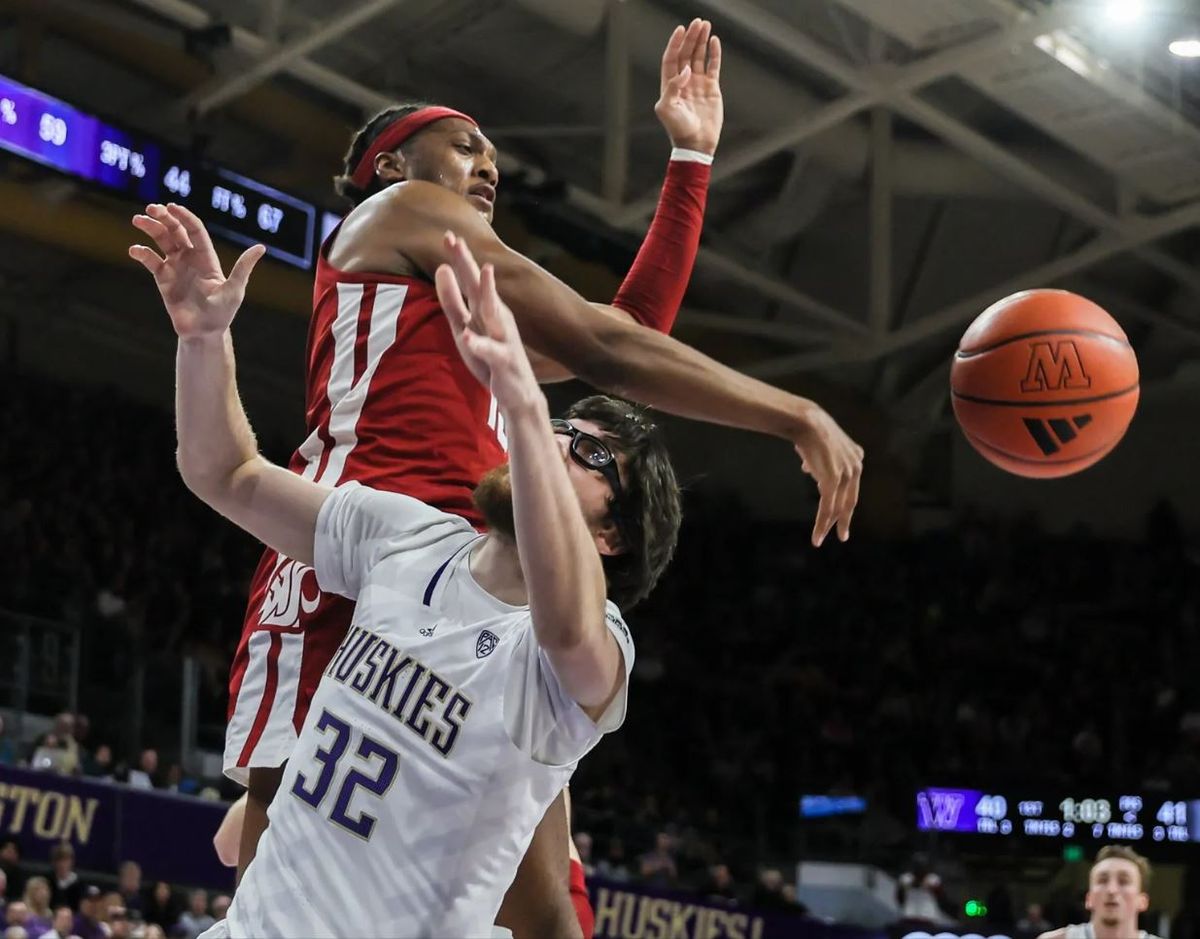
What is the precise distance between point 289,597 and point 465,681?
65 cm

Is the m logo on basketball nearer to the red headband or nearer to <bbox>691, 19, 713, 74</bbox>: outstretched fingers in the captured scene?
<bbox>691, 19, 713, 74</bbox>: outstretched fingers

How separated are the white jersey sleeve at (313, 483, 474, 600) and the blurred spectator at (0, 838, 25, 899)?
8.77 meters

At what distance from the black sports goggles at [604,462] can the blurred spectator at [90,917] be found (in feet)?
28.7

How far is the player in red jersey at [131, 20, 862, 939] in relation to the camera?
3.02 metres

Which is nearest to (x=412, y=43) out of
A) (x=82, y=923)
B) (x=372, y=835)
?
(x=82, y=923)

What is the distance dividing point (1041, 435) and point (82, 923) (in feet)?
25.2

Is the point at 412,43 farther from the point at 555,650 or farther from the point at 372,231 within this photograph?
the point at 555,650

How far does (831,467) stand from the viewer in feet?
9.44

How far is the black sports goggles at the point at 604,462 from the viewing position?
9.13 feet

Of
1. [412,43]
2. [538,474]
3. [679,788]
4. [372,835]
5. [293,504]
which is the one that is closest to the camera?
[538,474]

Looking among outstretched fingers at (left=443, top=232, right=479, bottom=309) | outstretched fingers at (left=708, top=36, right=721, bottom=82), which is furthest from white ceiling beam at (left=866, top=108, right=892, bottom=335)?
outstretched fingers at (left=443, top=232, right=479, bottom=309)

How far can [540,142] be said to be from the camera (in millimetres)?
16828

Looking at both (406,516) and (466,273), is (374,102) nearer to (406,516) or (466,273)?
(406,516)

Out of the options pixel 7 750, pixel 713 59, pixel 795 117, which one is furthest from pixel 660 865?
pixel 713 59
